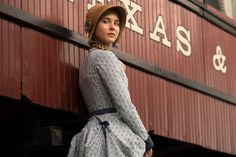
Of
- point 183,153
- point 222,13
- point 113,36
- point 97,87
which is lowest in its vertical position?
point 183,153

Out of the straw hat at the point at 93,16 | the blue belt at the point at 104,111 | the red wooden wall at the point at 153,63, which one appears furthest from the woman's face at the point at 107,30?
the blue belt at the point at 104,111

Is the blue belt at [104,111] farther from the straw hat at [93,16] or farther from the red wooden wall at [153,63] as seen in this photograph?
the straw hat at [93,16]

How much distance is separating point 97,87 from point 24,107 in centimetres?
77

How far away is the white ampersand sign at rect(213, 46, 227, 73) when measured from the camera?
8641mm

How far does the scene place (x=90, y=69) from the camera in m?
5.49

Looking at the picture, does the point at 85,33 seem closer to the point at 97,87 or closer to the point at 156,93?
the point at 97,87

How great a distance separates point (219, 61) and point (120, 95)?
3719 millimetres

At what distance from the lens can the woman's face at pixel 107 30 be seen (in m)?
5.69

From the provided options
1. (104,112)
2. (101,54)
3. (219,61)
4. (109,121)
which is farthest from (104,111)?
(219,61)

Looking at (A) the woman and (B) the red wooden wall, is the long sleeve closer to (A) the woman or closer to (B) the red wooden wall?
(A) the woman

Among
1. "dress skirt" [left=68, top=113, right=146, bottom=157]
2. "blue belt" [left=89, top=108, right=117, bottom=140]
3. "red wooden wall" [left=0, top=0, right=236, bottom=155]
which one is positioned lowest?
"dress skirt" [left=68, top=113, right=146, bottom=157]

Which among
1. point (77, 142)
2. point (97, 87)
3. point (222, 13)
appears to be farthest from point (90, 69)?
point (222, 13)

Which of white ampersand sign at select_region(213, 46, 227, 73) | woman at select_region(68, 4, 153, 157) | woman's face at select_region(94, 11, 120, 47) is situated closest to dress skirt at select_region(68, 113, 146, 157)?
woman at select_region(68, 4, 153, 157)

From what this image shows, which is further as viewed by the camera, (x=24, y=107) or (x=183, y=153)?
(x=183, y=153)
